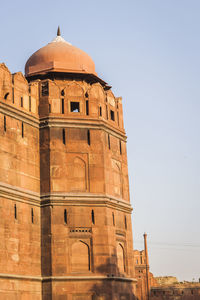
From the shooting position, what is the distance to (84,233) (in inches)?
1296

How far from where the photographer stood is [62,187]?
3328 cm

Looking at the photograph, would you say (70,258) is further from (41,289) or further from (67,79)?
(67,79)

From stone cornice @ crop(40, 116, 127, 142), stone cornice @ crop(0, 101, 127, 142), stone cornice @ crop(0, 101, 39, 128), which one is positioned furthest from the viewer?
stone cornice @ crop(40, 116, 127, 142)

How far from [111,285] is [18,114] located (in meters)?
11.6

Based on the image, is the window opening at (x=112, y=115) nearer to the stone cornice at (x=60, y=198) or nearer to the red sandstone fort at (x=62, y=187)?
the red sandstone fort at (x=62, y=187)

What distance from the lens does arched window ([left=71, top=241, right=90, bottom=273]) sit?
3219cm

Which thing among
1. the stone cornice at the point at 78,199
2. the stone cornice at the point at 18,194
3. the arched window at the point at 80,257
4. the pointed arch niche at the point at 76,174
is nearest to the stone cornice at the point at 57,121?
the pointed arch niche at the point at 76,174

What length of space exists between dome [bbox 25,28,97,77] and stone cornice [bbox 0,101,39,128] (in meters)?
4.31

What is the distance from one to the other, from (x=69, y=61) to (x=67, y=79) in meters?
1.31

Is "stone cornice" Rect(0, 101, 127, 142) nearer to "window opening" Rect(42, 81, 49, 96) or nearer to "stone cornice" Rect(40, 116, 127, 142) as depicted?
"stone cornice" Rect(40, 116, 127, 142)

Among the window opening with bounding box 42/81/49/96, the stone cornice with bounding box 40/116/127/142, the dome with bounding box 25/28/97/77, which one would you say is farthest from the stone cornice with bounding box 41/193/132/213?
the dome with bounding box 25/28/97/77

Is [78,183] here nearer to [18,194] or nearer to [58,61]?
[18,194]

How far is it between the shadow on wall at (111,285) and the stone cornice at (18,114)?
9.67 m

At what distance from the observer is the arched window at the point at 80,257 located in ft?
106
